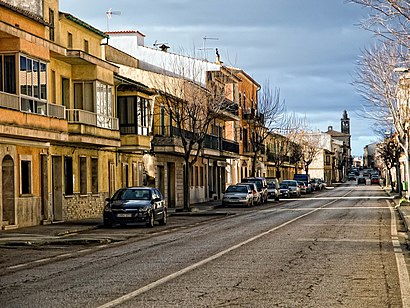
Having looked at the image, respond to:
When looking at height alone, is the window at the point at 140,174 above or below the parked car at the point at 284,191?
above

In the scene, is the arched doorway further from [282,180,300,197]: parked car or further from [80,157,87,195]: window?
[282,180,300,197]: parked car

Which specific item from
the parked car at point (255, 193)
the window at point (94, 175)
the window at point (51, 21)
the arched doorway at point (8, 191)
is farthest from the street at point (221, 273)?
the parked car at point (255, 193)

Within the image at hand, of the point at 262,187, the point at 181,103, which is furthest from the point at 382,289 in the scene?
the point at 262,187

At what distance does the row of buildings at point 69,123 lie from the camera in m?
28.6

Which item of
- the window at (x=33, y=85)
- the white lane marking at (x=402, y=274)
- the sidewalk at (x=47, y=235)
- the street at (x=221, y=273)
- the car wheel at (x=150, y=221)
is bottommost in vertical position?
the white lane marking at (x=402, y=274)

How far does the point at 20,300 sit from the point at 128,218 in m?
18.2

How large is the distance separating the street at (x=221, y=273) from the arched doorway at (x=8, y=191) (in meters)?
6.91

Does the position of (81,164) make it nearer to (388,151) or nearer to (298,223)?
(298,223)

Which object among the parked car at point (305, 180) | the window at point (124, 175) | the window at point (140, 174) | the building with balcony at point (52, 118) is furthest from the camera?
the parked car at point (305, 180)

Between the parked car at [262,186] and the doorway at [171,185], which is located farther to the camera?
the parked car at [262,186]

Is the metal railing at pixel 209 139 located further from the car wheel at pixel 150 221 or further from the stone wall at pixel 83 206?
the car wheel at pixel 150 221

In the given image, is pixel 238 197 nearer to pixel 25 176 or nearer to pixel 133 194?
pixel 133 194

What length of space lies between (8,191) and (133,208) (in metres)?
4.57

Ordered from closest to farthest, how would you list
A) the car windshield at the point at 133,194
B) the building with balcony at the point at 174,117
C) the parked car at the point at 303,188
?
1. the car windshield at the point at 133,194
2. the building with balcony at the point at 174,117
3. the parked car at the point at 303,188
